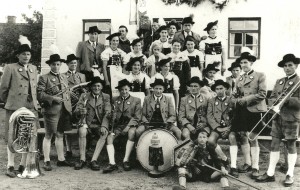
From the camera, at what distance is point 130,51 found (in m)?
10.2

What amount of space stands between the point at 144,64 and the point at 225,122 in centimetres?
270

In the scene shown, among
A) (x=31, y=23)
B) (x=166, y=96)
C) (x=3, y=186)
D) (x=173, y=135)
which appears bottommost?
(x=3, y=186)

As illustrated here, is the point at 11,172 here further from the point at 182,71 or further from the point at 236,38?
the point at 236,38

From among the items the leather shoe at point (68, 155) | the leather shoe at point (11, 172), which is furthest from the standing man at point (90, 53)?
the leather shoe at point (11, 172)

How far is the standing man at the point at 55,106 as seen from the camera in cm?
802

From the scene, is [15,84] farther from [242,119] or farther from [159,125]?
[242,119]

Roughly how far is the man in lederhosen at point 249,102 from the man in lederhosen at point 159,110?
1.27m

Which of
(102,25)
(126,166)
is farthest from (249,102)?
(102,25)

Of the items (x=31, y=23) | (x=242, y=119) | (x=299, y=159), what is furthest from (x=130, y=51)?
(x=31, y=23)

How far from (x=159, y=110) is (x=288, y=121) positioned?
97.6 inches

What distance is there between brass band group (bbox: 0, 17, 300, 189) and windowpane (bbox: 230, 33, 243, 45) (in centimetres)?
367

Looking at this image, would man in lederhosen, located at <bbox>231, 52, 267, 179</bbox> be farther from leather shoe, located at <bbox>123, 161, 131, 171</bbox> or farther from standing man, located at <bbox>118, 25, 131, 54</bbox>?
standing man, located at <bbox>118, 25, 131, 54</bbox>

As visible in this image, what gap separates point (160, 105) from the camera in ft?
27.3

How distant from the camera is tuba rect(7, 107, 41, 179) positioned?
7.19 meters
